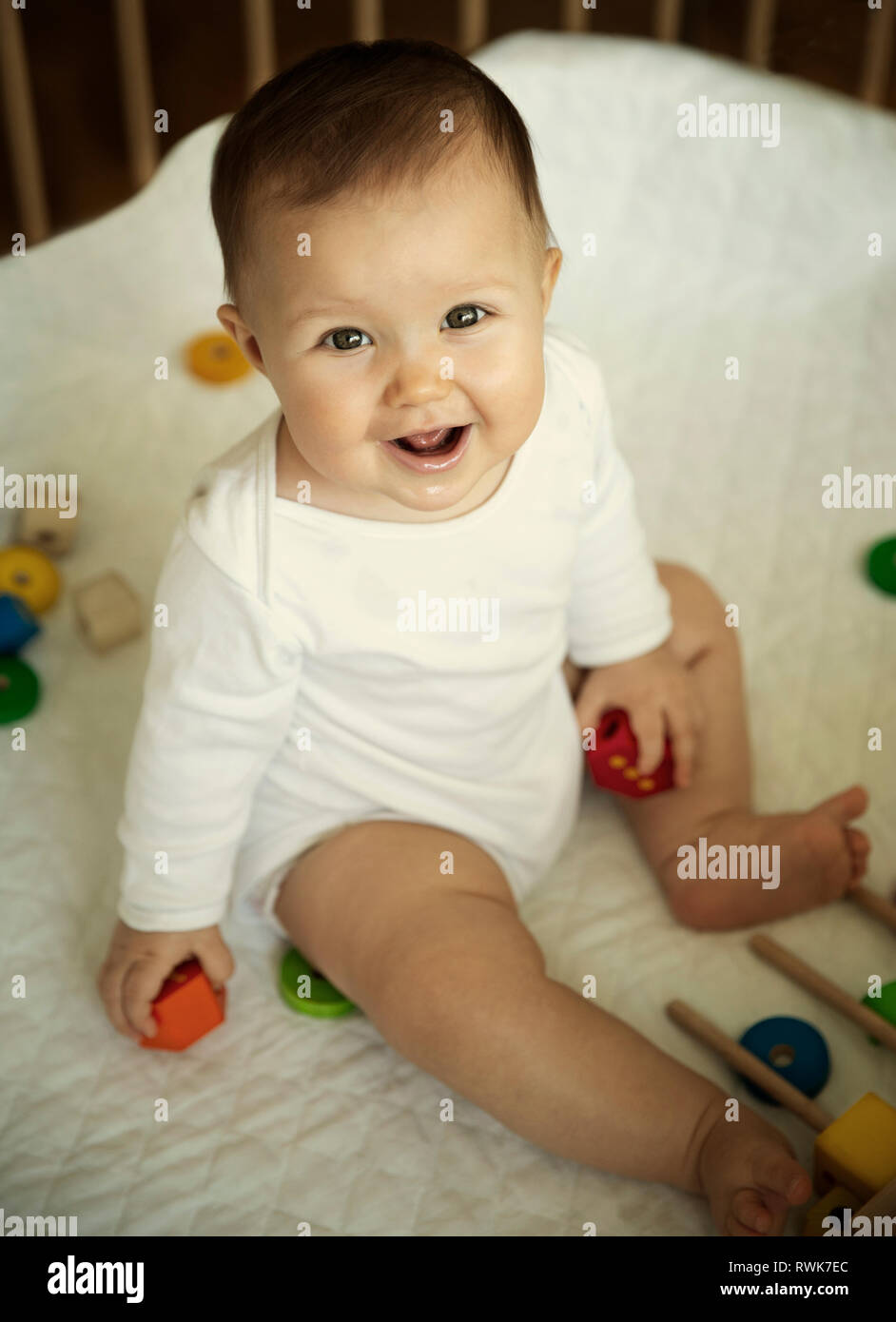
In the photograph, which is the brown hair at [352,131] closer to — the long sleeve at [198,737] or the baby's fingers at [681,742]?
the long sleeve at [198,737]

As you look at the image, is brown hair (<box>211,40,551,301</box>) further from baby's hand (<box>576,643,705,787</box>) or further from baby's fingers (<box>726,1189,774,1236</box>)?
baby's fingers (<box>726,1189,774,1236</box>)

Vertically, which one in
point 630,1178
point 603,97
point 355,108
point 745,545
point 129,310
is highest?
point 355,108

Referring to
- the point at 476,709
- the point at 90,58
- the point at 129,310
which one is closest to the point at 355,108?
the point at 476,709

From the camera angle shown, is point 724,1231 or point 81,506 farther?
point 81,506

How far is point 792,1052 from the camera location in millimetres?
885

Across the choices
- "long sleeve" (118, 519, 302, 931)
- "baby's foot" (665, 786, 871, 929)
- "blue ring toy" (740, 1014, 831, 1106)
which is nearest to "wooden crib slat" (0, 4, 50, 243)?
"long sleeve" (118, 519, 302, 931)

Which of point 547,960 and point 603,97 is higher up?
point 603,97

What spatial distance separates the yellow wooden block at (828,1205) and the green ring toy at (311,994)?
32 centimetres

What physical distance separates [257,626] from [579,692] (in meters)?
0.31

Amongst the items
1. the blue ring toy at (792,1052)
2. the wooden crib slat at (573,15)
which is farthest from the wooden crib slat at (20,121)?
the blue ring toy at (792,1052)

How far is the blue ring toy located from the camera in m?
0.88

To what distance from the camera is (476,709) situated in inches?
35.7

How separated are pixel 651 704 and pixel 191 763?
0.34 meters
